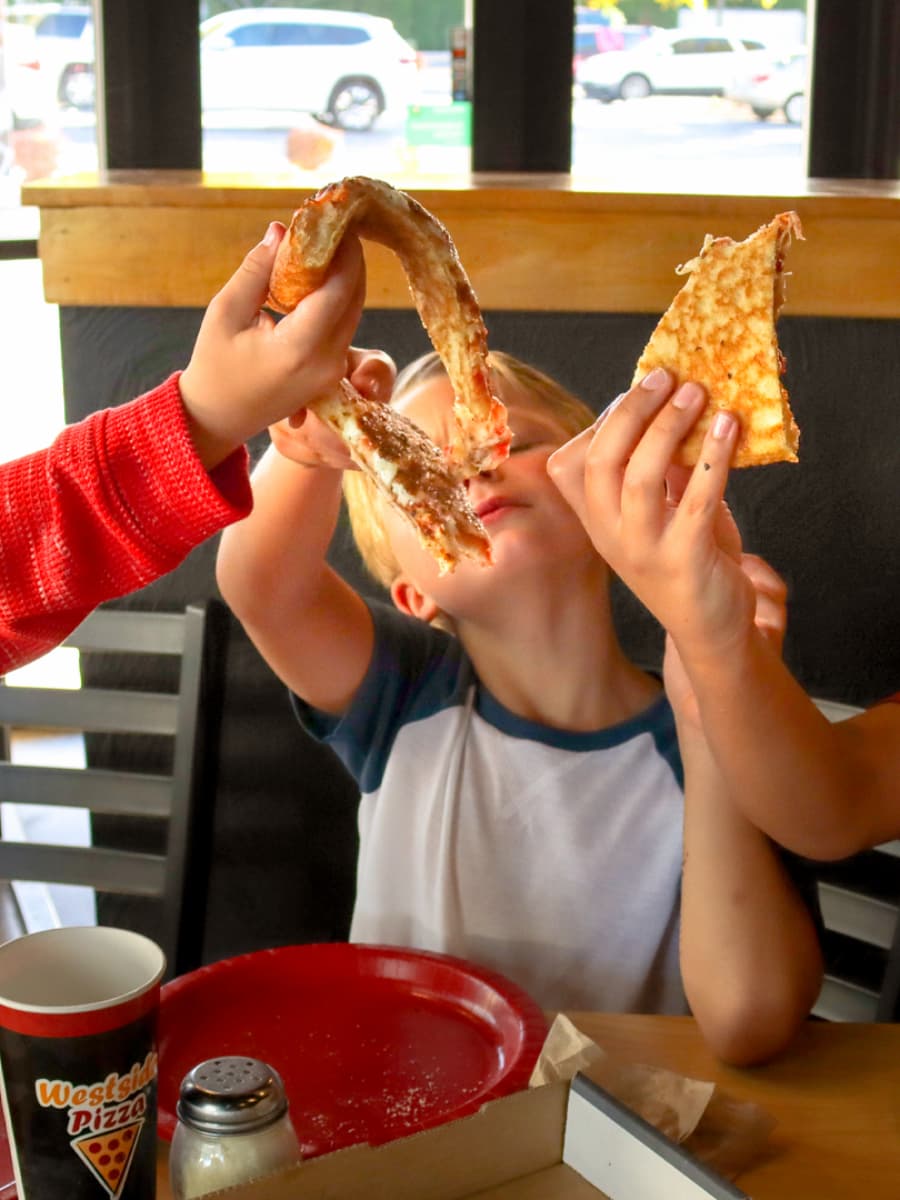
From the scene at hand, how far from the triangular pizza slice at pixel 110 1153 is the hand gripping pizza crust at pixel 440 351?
383 millimetres

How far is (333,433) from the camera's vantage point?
1.22 m

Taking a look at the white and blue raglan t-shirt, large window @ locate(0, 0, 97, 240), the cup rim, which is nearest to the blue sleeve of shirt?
the white and blue raglan t-shirt

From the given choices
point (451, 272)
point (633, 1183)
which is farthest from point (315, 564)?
point (633, 1183)

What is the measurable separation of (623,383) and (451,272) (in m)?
0.92

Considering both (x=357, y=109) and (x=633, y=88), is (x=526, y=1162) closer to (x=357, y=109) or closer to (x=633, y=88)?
(x=357, y=109)

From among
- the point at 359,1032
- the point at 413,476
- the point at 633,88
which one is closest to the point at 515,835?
the point at 359,1032

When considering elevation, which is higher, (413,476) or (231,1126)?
(413,476)

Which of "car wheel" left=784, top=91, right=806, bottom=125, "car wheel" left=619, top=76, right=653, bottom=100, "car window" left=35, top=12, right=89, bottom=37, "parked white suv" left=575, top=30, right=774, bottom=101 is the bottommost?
"car wheel" left=784, top=91, right=806, bottom=125

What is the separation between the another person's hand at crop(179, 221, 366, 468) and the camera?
92cm

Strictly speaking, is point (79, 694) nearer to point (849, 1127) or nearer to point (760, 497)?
point (760, 497)

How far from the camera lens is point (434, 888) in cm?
150

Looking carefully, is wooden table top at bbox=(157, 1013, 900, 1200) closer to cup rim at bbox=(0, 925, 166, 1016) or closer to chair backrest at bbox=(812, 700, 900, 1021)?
cup rim at bbox=(0, 925, 166, 1016)

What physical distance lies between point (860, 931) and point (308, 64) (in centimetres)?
210

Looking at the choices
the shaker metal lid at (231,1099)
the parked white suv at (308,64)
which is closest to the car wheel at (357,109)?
the parked white suv at (308,64)
